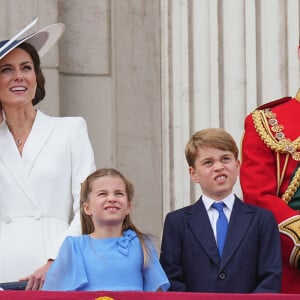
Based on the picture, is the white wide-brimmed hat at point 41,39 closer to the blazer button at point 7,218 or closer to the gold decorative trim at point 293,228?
the blazer button at point 7,218

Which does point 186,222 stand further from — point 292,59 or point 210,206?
point 292,59

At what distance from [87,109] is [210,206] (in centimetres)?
212

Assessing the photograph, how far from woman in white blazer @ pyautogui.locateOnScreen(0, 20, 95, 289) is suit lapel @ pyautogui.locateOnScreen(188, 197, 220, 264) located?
0.50 m

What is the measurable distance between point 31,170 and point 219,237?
0.90 m

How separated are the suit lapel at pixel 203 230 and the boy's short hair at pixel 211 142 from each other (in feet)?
0.71

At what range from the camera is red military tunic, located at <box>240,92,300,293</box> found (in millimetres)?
8219

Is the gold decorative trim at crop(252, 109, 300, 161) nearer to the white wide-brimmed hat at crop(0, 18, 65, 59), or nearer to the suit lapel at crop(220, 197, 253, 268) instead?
the suit lapel at crop(220, 197, 253, 268)

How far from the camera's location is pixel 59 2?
1013 centimetres

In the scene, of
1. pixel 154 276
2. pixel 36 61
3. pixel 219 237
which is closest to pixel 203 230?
pixel 219 237

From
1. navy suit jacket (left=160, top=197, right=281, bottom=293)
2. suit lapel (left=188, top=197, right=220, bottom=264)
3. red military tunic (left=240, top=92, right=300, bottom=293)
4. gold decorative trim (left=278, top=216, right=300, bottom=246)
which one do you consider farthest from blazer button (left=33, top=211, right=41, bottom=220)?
gold decorative trim (left=278, top=216, right=300, bottom=246)

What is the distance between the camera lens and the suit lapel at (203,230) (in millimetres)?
7973

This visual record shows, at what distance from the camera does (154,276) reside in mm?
7781

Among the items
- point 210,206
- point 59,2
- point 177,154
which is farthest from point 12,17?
point 210,206

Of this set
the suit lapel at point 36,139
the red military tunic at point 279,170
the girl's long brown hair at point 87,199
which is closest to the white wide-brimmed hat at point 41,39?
the suit lapel at point 36,139
